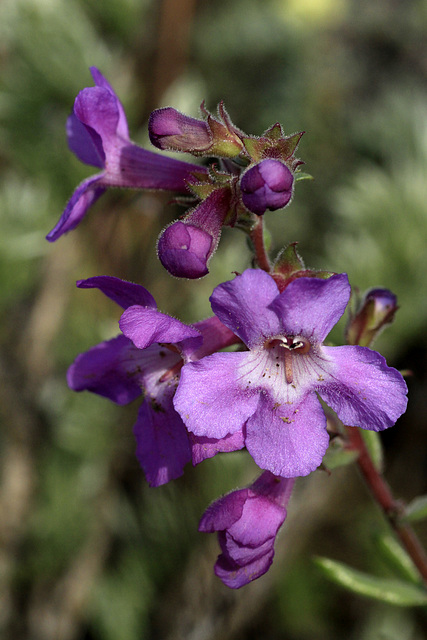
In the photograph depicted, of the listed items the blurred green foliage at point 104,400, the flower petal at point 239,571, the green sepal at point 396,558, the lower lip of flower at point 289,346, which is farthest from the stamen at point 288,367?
the blurred green foliage at point 104,400

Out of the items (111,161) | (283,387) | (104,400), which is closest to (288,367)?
(283,387)

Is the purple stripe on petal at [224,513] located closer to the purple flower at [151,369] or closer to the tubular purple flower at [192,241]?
the purple flower at [151,369]

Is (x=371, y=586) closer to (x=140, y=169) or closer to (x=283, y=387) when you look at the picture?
(x=283, y=387)

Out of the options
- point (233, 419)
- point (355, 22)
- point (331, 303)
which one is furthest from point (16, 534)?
point (355, 22)

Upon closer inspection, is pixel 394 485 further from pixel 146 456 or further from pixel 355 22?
pixel 355 22

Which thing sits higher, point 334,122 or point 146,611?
point 334,122

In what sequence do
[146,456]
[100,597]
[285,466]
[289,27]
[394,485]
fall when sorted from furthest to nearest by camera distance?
1. [289,27]
2. [394,485]
3. [100,597]
4. [146,456]
5. [285,466]

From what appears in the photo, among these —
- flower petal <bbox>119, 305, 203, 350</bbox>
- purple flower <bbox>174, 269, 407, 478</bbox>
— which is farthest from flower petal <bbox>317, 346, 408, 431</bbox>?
flower petal <bbox>119, 305, 203, 350</bbox>

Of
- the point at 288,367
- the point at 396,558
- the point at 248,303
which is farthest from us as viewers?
the point at 396,558
